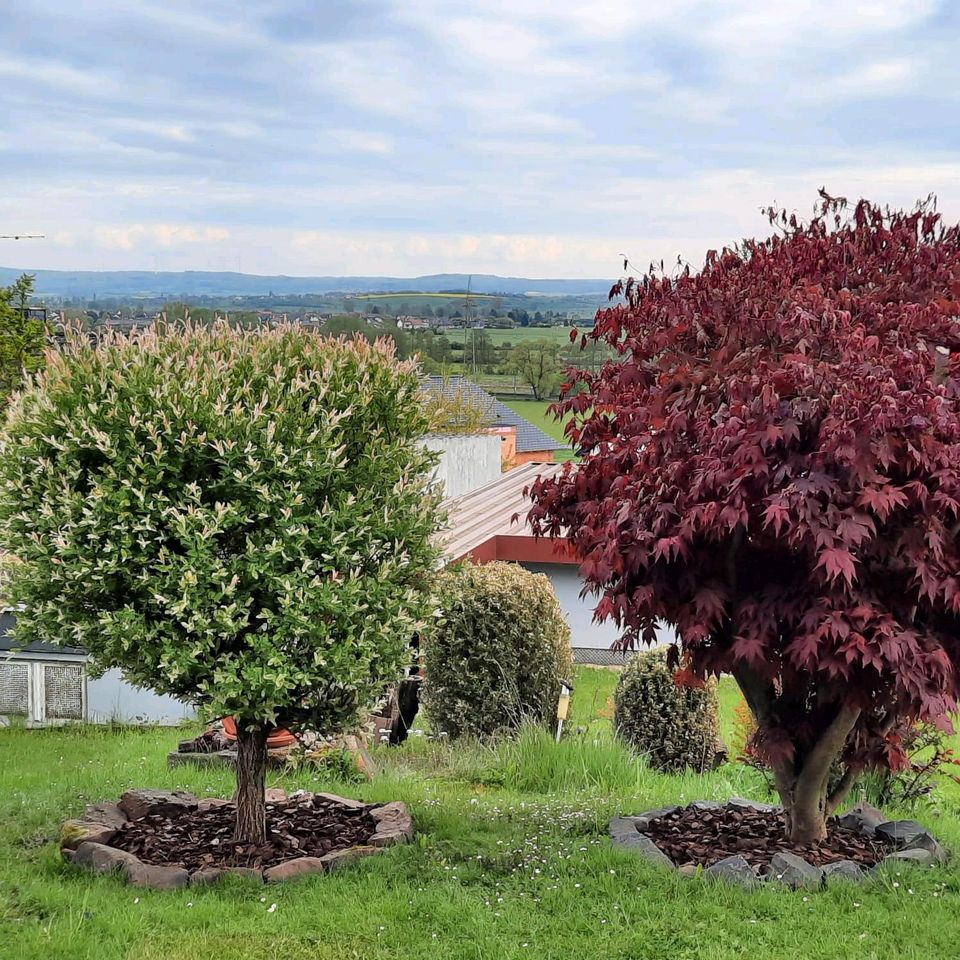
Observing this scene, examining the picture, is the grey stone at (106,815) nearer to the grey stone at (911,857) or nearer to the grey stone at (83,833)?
the grey stone at (83,833)

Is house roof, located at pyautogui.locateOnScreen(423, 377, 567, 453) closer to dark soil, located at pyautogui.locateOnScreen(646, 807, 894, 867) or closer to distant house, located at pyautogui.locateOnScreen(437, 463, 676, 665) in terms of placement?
distant house, located at pyautogui.locateOnScreen(437, 463, 676, 665)

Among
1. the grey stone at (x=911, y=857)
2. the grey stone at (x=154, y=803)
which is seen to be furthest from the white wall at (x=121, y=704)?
the grey stone at (x=911, y=857)

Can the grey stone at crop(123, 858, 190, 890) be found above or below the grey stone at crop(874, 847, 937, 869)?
below

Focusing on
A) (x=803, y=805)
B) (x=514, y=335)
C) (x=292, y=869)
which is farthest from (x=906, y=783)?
(x=514, y=335)

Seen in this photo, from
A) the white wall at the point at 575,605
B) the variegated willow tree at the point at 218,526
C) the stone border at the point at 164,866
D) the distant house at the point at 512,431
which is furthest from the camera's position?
the distant house at the point at 512,431

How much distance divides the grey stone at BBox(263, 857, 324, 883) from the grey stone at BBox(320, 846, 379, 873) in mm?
40

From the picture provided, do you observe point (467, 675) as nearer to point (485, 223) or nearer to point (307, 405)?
point (307, 405)

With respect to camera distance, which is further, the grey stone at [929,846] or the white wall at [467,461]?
the white wall at [467,461]

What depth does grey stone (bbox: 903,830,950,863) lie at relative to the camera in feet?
18.9

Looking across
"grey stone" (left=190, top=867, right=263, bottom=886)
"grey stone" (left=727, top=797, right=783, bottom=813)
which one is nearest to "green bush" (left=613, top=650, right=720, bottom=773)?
"grey stone" (left=727, top=797, right=783, bottom=813)

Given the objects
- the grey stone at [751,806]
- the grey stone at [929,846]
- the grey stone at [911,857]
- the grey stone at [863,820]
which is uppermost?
the grey stone at [911,857]

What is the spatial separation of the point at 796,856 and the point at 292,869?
9.02 ft

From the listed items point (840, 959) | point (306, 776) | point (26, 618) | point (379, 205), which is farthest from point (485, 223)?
point (840, 959)

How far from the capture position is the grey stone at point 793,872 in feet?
17.5
